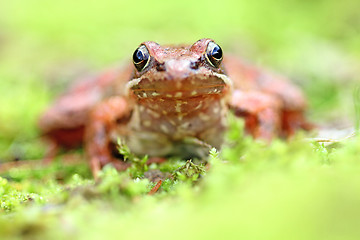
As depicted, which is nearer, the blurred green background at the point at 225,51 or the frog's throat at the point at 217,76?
the blurred green background at the point at 225,51

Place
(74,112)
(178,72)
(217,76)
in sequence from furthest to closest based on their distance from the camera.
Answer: (74,112)
(217,76)
(178,72)

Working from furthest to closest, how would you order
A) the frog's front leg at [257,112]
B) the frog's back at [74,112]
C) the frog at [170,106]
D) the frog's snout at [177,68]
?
the frog's back at [74,112]
the frog's front leg at [257,112]
the frog at [170,106]
the frog's snout at [177,68]

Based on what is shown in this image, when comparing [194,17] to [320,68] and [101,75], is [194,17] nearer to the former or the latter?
[320,68]

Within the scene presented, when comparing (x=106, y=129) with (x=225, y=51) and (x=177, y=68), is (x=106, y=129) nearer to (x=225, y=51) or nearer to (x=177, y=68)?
(x=177, y=68)

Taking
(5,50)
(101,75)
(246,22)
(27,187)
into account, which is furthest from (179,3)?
(27,187)

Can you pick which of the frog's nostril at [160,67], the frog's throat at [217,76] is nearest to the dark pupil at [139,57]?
the frog's throat at [217,76]

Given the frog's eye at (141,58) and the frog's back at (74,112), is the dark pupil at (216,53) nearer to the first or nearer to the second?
the frog's eye at (141,58)

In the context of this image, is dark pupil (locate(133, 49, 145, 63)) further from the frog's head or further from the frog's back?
the frog's back

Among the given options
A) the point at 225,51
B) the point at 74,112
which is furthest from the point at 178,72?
the point at 225,51
